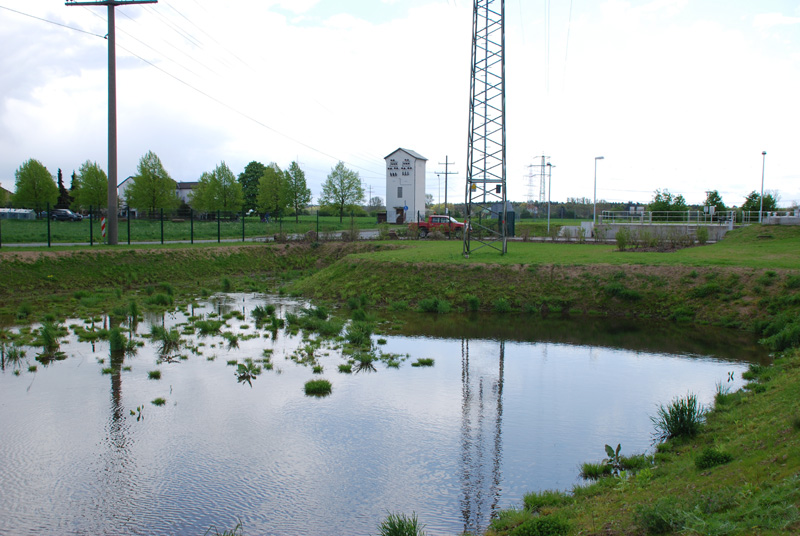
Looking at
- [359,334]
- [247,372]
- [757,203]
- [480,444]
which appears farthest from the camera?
[757,203]

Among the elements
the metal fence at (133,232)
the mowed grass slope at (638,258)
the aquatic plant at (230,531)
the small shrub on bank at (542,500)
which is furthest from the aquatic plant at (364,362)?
the metal fence at (133,232)

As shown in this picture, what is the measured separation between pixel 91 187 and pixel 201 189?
1232 centimetres

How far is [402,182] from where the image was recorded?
71.2 meters

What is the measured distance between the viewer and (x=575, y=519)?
5.46m

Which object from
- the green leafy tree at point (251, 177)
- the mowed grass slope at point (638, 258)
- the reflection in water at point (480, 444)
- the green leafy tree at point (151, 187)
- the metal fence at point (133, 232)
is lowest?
the reflection in water at point (480, 444)

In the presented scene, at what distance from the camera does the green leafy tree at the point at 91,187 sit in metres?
66.6

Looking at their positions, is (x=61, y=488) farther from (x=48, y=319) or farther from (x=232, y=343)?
(x=48, y=319)

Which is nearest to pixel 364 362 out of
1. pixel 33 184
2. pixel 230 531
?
pixel 230 531

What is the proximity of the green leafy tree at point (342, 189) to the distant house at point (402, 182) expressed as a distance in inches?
183

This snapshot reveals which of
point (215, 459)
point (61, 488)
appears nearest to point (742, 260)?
point (215, 459)

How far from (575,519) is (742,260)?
18832 mm

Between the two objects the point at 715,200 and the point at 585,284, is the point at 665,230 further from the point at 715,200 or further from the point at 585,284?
the point at 715,200

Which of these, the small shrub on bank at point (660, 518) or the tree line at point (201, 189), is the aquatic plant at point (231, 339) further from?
A: the tree line at point (201, 189)

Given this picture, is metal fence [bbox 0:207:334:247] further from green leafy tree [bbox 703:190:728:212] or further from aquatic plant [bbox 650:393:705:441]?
green leafy tree [bbox 703:190:728:212]
